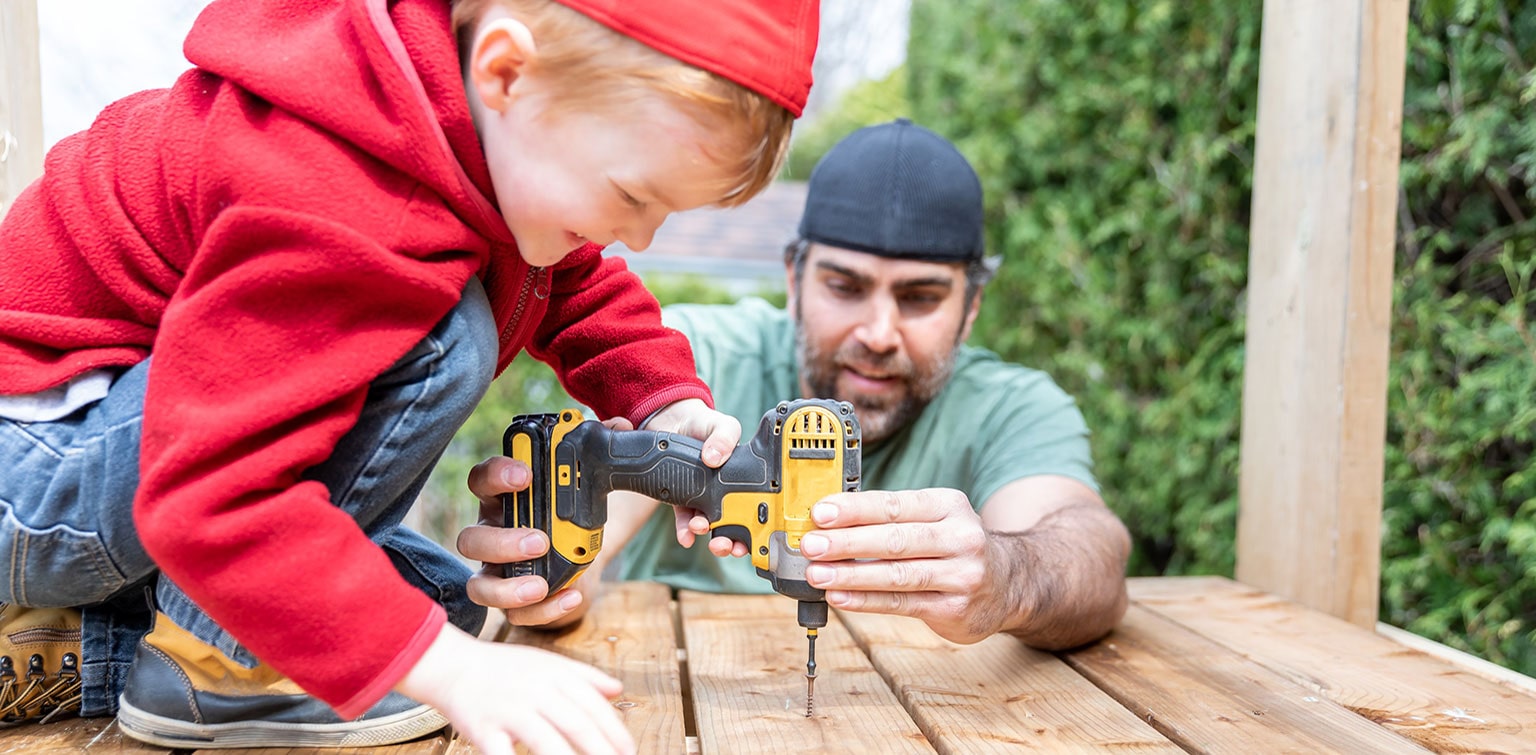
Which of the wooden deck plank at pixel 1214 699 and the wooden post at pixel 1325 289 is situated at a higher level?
the wooden post at pixel 1325 289

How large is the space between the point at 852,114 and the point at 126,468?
991 centimetres

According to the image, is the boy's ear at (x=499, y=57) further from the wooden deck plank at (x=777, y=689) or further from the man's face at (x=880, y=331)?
the man's face at (x=880, y=331)

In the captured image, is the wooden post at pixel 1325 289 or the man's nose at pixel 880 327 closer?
the wooden post at pixel 1325 289

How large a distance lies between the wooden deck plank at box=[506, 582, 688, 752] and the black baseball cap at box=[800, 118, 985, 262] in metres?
0.98

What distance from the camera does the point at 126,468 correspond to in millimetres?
1260

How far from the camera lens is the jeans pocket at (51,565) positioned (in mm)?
1281

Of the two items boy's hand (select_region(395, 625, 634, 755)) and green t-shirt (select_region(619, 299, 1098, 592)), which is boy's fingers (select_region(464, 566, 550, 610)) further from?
green t-shirt (select_region(619, 299, 1098, 592))

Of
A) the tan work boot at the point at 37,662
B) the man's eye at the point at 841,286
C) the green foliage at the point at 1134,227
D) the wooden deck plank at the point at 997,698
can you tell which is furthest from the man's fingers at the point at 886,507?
the green foliage at the point at 1134,227

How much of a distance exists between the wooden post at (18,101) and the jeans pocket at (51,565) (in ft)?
2.40

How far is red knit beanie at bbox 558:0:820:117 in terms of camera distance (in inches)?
47.1

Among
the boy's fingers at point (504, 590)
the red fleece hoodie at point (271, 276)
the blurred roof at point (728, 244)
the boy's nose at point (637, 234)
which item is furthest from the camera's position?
the blurred roof at point (728, 244)

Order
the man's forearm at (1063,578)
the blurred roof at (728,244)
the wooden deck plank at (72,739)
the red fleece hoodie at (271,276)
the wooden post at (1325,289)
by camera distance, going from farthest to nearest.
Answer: the blurred roof at (728,244) < the wooden post at (1325,289) < the man's forearm at (1063,578) < the wooden deck plank at (72,739) < the red fleece hoodie at (271,276)

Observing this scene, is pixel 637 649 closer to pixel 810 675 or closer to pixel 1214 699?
pixel 810 675

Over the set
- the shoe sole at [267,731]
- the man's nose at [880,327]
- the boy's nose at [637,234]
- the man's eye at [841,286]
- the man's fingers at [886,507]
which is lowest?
the shoe sole at [267,731]
